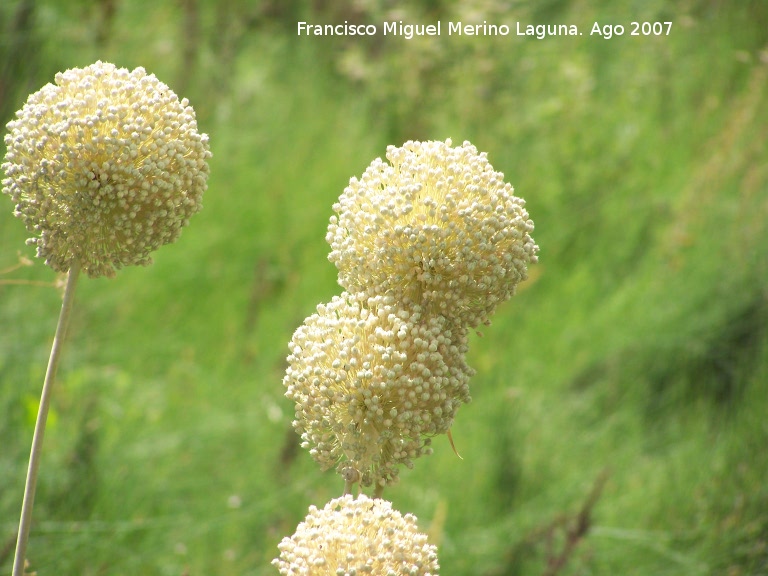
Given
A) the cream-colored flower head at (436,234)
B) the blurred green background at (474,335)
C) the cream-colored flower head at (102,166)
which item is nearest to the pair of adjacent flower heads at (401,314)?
the cream-colored flower head at (436,234)

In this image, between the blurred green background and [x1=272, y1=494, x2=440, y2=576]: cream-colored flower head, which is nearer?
[x1=272, y1=494, x2=440, y2=576]: cream-colored flower head

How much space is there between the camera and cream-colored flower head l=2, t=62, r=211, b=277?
1074mm

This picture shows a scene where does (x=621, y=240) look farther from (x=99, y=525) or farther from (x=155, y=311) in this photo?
(x=99, y=525)

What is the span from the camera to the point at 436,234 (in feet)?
3.53

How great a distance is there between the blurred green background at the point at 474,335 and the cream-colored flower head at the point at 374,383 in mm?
904

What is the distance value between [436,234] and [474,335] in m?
2.63

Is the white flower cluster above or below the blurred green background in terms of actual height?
below

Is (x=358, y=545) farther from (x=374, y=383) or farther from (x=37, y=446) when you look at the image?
(x=37, y=446)

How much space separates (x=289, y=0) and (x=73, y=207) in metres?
4.78

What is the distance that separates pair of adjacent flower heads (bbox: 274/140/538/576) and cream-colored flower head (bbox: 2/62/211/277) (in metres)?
0.22

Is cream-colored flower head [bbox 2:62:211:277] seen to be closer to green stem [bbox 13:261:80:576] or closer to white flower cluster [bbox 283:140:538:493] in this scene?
green stem [bbox 13:261:80:576]

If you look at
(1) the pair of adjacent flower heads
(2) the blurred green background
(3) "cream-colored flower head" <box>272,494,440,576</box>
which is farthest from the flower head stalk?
(2) the blurred green background

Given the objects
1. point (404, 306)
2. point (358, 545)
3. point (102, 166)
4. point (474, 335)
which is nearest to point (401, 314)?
point (404, 306)

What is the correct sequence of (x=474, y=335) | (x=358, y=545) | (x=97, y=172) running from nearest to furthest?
(x=358, y=545), (x=97, y=172), (x=474, y=335)
